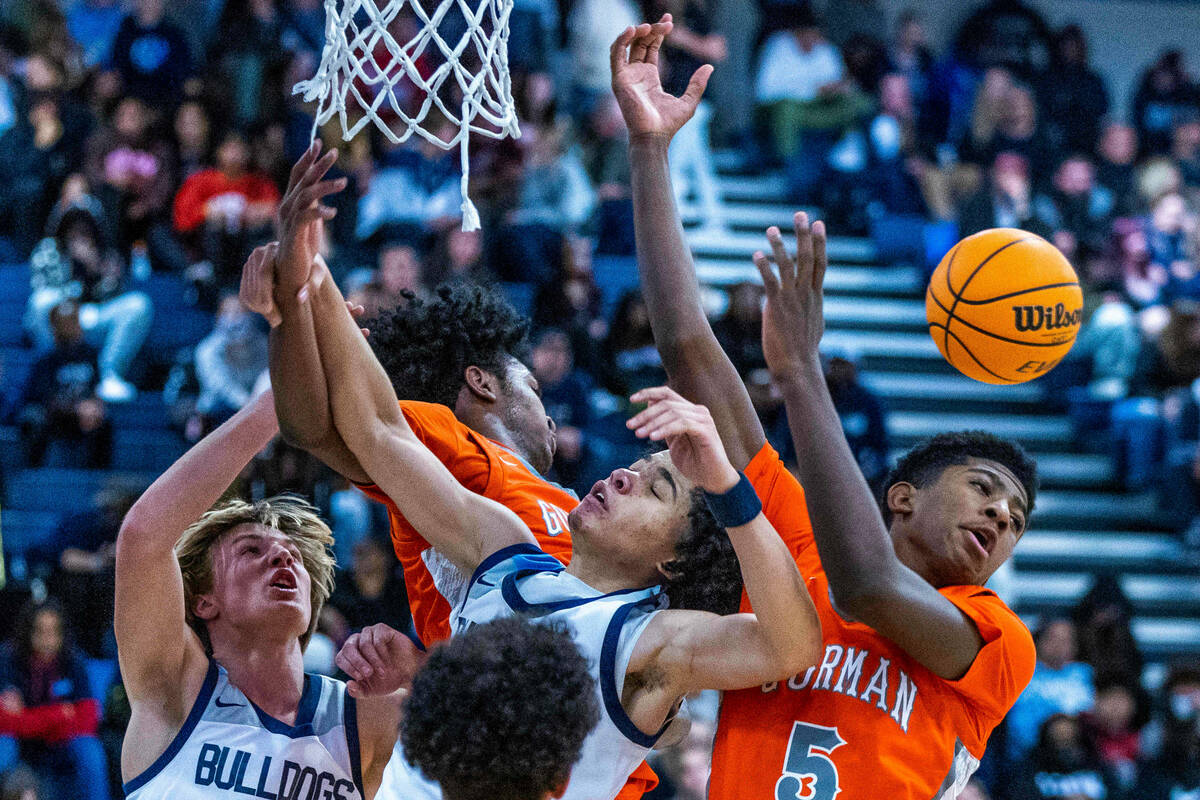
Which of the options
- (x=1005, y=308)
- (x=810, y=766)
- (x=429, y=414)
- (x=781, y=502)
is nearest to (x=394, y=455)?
(x=429, y=414)

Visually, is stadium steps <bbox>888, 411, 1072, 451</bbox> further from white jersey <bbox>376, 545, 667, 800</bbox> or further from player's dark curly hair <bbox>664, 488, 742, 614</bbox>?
white jersey <bbox>376, 545, 667, 800</bbox>

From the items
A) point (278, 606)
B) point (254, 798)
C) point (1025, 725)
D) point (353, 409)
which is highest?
point (353, 409)

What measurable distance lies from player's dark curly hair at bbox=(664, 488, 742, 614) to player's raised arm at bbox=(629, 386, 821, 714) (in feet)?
1.04

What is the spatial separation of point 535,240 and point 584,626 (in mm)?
6552

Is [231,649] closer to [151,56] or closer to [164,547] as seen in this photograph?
[164,547]

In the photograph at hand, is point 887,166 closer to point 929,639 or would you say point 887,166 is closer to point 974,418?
point 974,418

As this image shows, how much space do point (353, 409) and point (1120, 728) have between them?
594 cm

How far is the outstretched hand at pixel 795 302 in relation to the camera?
2.93m

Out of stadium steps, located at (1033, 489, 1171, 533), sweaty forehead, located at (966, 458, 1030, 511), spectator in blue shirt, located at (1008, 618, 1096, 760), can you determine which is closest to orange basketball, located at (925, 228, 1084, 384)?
sweaty forehead, located at (966, 458, 1030, 511)

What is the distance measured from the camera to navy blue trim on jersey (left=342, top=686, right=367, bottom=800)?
140 inches

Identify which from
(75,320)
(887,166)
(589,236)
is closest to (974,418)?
(887,166)

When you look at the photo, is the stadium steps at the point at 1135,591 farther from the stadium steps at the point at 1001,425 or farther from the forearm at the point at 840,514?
the forearm at the point at 840,514

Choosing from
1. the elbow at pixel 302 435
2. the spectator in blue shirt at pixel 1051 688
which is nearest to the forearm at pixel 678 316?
the elbow at pixel 302 435

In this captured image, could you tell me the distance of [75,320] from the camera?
345 inches
